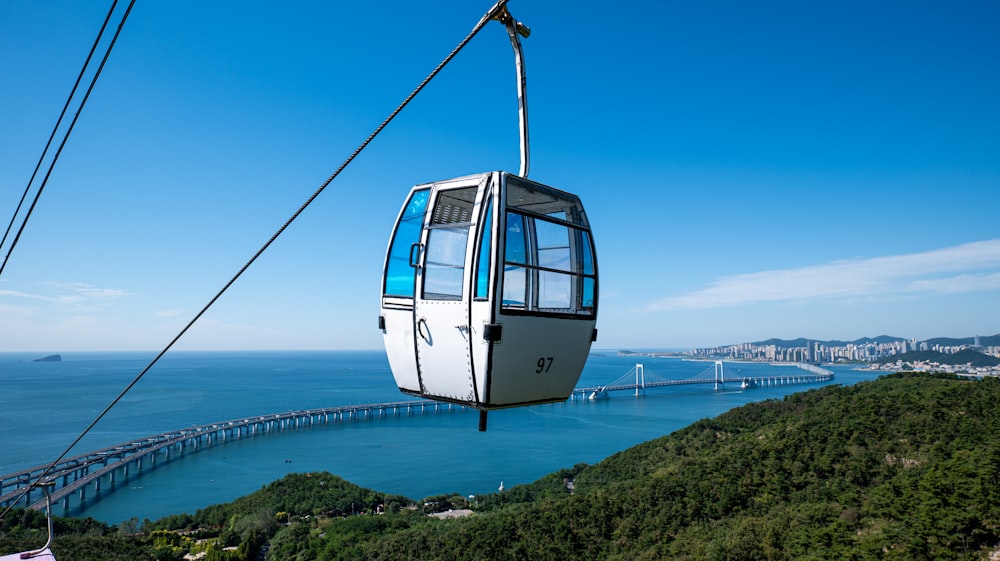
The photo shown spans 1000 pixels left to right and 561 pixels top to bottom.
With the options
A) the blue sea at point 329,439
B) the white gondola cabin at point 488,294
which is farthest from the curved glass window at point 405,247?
the blue sea at point 329,439

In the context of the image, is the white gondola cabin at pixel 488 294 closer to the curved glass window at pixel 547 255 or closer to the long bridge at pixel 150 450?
the curved glass window at pixel 547 255

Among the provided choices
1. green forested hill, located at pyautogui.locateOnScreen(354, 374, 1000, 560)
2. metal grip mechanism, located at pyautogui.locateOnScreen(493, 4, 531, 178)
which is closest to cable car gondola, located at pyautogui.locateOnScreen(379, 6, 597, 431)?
metal grip mechanism, located at pyautogui.locateOnScreen(493, 4, 531, 178)

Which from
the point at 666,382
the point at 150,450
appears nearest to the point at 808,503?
the point at 150,450

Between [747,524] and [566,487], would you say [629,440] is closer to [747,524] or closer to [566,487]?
[566,487]

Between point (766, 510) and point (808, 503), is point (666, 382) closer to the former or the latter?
point (766, 510)

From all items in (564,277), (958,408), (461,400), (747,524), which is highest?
(564,277)

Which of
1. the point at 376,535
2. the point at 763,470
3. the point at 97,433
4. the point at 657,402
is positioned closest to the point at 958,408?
the point at 763,470
